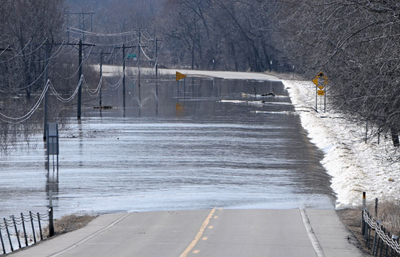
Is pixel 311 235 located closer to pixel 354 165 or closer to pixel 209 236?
pixel 209 236

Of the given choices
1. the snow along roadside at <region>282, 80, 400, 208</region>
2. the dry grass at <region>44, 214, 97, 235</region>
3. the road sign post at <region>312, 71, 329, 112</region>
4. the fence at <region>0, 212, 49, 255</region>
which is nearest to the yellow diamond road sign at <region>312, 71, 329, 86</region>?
the road sign post at <region>312, 71, 329, 112</region>

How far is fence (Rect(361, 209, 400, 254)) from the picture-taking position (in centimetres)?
1181

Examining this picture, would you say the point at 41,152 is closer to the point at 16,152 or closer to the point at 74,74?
the point at 16,152

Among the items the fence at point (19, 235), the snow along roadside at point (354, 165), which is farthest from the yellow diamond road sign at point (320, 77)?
the fence at point (19, 235)

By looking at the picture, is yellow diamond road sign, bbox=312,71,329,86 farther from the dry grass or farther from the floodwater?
the dry grass

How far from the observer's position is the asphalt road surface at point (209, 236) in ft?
42.4

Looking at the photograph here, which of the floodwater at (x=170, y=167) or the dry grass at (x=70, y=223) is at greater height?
the floodwater at (x=170, y=167)

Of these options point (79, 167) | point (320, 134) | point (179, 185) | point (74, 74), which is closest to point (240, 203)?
point (179, 185)

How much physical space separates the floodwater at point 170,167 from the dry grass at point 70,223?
72 cm

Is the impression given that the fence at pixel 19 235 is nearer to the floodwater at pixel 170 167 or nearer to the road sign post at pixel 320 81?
the floodwater at pixel 170 167

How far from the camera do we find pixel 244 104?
59844 mm

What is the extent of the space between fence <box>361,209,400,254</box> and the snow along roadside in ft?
11.8

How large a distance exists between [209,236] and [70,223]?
4420 mm

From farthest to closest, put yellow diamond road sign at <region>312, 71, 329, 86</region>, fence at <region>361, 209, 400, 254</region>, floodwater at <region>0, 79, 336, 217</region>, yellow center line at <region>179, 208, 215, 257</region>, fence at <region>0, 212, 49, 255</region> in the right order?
yellow diamond road sign at <region>312, 71, 329, 86</region>
floodwater at <region>0, 79, 336, 217</region>
fence at <region>0, 212, 49, 255</region>
yellow center line at <region>179, 208, 215, 257</region>
fence at <region>361, 209, 400, 254</region>
